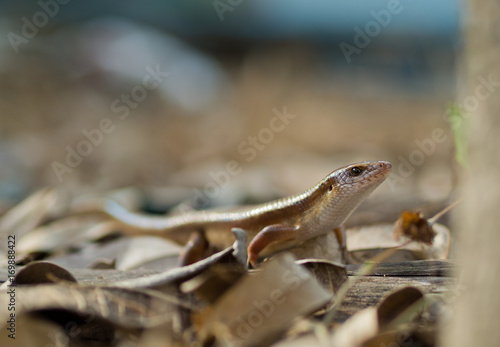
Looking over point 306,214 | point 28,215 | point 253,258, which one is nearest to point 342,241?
point 306,214

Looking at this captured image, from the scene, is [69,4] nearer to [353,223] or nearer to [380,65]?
[380,65]

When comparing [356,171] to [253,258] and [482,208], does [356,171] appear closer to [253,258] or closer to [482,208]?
[253,258]

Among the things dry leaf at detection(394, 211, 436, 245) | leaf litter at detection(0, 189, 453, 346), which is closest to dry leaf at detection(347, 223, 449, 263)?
dry leaf at detection(394, 211, 436, 245)

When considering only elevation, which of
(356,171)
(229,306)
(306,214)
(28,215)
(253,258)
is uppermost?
(356,171)

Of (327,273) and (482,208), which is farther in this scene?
(327,273)

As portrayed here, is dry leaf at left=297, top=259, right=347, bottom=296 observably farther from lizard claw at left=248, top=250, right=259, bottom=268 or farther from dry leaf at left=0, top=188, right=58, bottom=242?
dry leaf at left=0, top=188, right=58, bottom=242

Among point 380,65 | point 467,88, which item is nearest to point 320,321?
point 467,88
